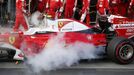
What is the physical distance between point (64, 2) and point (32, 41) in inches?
111

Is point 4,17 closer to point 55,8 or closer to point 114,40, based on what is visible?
point 55,8

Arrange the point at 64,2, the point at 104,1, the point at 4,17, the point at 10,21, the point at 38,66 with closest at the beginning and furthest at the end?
the point at 38,66 → the point at 104,1 → the point at 64,2 → the point at 10,21 → the point at 4,17

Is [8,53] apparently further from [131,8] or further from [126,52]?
[131,8]

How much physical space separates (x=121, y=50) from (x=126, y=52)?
182mm

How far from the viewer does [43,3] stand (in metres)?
12.8

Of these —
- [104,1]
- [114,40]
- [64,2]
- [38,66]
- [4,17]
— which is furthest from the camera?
[4,17]

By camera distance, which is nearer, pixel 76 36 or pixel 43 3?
pixel 76 36

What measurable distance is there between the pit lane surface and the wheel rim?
0.21m

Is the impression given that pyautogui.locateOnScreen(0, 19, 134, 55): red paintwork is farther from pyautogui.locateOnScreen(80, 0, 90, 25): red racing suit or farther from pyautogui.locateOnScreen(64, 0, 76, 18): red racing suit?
pyautogui.locateOnScreen(64, 0, 76, 18): red racing suit

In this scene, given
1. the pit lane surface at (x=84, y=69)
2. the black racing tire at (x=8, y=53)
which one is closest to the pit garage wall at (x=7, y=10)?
the black racing tire at (x=8, y=53)

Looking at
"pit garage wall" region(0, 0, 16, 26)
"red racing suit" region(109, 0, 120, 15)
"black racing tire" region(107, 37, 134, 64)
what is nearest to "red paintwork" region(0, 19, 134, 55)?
"black racing tire" region(107, 37, 134, 64)

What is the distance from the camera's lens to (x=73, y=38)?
32.3 ft

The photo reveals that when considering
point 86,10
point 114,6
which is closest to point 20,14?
point 86,10

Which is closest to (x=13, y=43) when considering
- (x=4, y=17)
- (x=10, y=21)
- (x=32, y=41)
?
(x=32, y=41)
